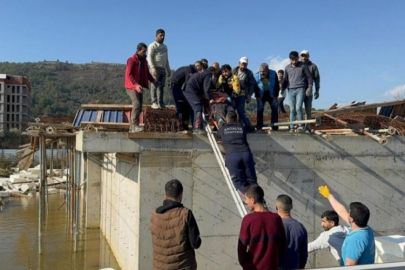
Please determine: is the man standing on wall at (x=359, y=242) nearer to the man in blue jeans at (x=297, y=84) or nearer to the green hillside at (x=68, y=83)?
the man in blue jeans at (x=297, y=84)

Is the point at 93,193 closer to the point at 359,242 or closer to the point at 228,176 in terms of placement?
the point at 228,176

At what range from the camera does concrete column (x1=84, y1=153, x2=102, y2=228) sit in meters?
14.6

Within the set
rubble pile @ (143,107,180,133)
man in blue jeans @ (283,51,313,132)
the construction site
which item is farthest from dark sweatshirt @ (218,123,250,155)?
man in blue jeans @ (283,51,313,132)

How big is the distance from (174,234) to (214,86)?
15.1 ft

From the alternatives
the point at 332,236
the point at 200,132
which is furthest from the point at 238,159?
the point at 332,236

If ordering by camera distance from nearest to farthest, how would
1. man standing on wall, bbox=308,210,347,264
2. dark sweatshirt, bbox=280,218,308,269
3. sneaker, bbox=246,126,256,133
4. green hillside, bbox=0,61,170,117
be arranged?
dark sweatshirt, bbox=280,218,308,269 → man standing on wall, bbox=308,210,347,264 → sneaker, bbox=246,126,256,133 → green hillside, bbox=0,61,170,117

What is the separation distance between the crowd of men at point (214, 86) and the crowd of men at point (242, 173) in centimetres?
2

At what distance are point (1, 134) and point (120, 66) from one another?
65.7 m

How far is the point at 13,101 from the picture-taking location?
83312 millimetres

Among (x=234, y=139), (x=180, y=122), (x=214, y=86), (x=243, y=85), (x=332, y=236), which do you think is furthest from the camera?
(x=243, y=85)

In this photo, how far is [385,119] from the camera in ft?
31.3

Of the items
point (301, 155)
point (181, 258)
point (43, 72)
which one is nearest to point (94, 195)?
point (301, 155)

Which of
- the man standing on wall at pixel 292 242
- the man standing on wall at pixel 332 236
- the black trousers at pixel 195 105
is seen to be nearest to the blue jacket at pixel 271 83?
the black trousers at pixel 195 105

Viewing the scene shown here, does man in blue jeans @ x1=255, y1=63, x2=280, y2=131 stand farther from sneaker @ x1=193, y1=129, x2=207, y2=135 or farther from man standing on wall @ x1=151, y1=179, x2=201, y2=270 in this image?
man standing on wall @ x1=151, y1=179, x2=201, y2=270
